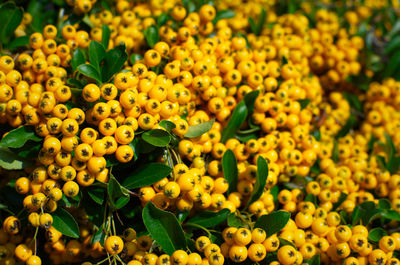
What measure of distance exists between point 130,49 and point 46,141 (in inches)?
48.3

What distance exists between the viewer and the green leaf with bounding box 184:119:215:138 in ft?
8.04

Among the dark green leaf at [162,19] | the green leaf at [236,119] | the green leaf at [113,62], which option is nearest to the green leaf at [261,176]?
the green leaf at [236,119]

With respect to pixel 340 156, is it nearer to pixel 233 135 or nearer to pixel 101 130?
pixel 233 135

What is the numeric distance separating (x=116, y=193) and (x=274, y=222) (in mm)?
1109

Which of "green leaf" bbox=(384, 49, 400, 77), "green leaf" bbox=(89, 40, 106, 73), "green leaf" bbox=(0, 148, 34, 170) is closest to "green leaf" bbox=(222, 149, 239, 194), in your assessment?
"green leaf" bbox=(89, 40, 106, 73)

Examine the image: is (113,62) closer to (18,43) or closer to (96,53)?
(96,53)

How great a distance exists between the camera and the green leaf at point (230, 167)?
8.39ft

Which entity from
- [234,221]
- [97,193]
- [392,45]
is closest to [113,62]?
[97,193]

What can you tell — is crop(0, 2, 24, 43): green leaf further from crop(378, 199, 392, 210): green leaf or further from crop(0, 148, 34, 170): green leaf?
crop(378, 199, 392, 210): green leaf

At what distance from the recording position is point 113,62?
8.38ft

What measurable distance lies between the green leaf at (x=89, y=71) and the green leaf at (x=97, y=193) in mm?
771

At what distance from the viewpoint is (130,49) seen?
9.85ft

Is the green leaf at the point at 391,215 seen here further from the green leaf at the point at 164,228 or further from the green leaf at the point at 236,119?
the green leaf at the point at 164,228

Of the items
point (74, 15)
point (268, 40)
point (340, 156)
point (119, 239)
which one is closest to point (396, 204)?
point (340, 156)
